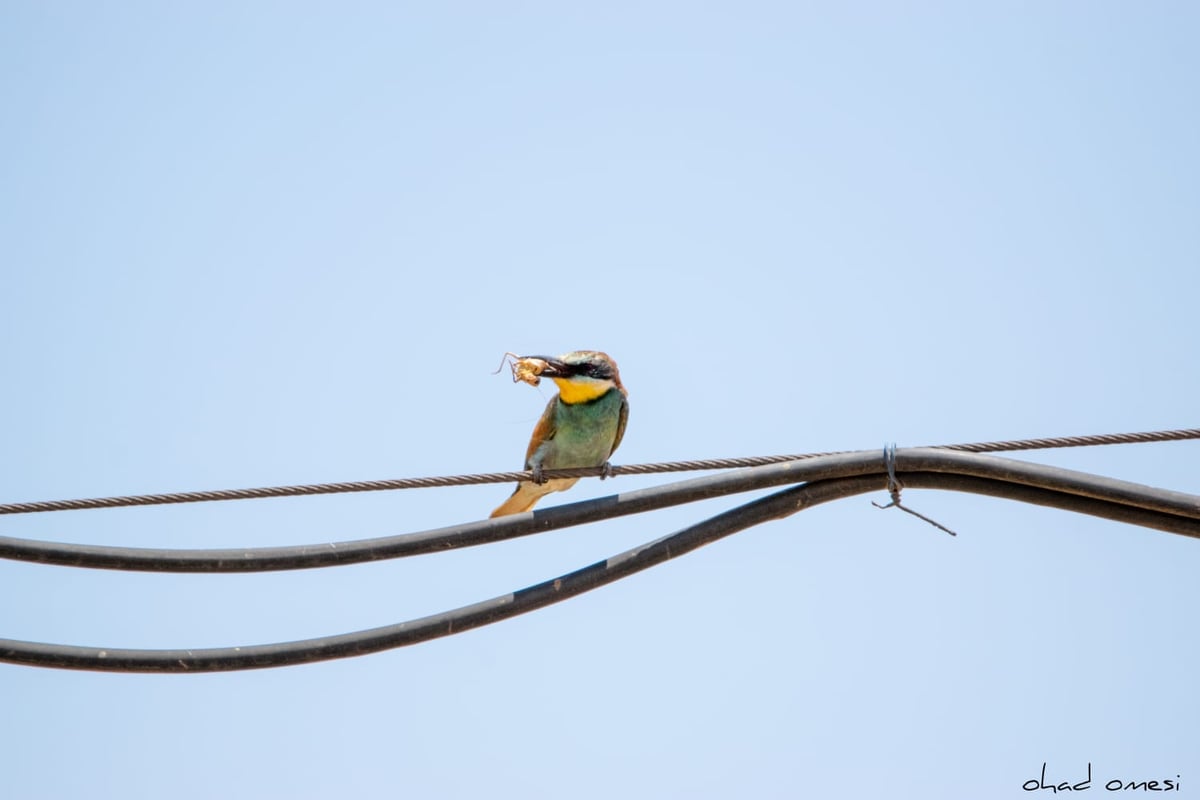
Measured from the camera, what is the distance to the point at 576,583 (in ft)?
11.8

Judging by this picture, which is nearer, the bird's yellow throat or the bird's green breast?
the bird's yellow throat

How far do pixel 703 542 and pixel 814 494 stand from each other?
1.09 ft

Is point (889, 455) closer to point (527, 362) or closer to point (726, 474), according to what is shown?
point (726, 474)

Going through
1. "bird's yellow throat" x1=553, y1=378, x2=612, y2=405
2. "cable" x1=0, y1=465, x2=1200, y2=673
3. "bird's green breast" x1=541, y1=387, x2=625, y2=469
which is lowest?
"cable" x1=0, y1=465, x2=1200, y2=673

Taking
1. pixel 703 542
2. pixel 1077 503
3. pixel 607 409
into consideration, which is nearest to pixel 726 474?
pixel 703 542

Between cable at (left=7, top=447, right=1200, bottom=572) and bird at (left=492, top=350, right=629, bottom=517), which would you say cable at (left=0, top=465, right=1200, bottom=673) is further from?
bird at (left=492, top=350, right=629, bottom=517)

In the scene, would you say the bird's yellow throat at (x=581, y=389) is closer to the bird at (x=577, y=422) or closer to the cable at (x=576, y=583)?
the bird at (x=577, y=422)

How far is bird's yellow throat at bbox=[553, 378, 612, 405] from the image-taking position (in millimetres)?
6205

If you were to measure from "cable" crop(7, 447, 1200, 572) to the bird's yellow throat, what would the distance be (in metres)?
2.50

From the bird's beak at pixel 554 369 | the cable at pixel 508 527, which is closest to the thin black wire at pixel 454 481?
the cable at pixel 508 527

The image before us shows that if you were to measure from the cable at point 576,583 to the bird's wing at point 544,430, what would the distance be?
284 cm

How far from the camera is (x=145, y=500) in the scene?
3.78 m

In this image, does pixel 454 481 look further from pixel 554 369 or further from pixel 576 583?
pixel 554 369

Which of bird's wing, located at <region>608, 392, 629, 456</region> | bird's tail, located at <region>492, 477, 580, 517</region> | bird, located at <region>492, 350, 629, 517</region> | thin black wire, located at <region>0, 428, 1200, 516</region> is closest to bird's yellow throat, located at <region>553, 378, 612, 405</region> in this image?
bird, located at <region>492, 350, 629, 517</region>
